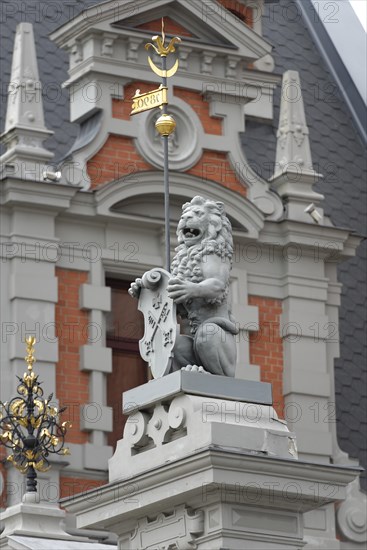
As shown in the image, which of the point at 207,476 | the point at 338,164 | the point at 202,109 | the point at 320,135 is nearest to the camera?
the point at 207,476

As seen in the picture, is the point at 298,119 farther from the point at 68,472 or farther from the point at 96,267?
the point at 68,472

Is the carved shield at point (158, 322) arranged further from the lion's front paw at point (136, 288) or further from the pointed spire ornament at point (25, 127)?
the pointed spire ornament at point (25, 127)

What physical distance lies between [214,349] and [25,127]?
329 inches

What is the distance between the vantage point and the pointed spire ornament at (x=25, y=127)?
22359 mm

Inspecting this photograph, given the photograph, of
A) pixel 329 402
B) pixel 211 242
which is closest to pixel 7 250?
pixel 329 402

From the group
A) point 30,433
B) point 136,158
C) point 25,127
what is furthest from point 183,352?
point 136,158

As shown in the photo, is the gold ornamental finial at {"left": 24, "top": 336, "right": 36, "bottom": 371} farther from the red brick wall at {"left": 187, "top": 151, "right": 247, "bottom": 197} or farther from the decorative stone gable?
the red brick wall at {"left": 187, "top": 151, "right": 247, "bottom": 197}

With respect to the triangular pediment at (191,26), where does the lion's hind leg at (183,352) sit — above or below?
below

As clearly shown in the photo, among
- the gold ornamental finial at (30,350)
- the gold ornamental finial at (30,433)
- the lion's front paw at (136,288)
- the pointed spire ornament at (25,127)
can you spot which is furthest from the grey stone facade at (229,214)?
the lion's front paw at (136,288)

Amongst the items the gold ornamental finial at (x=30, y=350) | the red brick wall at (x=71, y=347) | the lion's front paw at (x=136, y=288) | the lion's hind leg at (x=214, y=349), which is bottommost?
the lion's hind leg at (x=214, y=349)

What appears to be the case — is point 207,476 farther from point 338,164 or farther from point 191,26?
point 338,164

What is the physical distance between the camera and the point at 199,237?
15.0 meters

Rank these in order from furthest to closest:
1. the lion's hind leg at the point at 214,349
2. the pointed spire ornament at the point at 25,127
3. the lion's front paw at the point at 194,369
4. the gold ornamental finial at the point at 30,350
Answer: the pointed spire ornament at the point at 25,127, the gold ornamental finial at the point at 30,350, the lion's hind leg at the point at 214,349, the lion's front paw at the point at 194,369

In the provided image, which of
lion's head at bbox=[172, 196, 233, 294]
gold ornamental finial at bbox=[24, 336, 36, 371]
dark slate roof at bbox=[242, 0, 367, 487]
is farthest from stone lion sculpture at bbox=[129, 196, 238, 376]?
dark slate roof at bbox=[242, 0, 367, 487]
